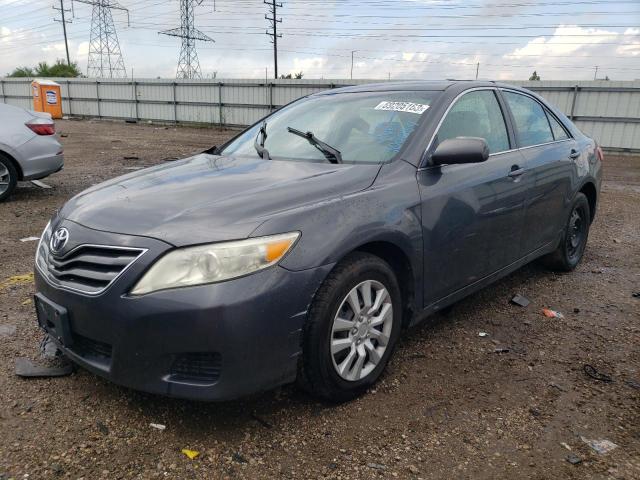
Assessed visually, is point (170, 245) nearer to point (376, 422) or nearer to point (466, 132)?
point (376, 422)

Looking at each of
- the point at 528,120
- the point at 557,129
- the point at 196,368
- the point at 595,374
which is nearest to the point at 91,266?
the point at 196,368

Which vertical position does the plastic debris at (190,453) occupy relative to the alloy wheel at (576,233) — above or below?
below

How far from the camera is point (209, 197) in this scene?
2.51 m

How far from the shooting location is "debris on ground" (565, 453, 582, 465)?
7.48 ft

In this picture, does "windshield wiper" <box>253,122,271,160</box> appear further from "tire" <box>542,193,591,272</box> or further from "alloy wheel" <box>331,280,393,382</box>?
"tire" <box>542,193,591,272</box>

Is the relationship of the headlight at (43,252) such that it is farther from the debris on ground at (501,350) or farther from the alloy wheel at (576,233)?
the alloy wheel at (576,233)

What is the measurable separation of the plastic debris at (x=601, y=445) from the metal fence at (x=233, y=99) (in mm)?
16722

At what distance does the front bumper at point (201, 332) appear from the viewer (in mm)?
2107

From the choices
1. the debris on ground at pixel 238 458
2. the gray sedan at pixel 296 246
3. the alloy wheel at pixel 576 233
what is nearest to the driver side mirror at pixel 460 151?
the gray sedan at pixel 296 246

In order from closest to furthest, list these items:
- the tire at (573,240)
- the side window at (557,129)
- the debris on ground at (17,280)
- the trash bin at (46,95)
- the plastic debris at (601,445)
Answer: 1. the plastic debris at (601,445)
2. the debris on ground at (17,280)
3. the side window at (557,129)
4. the tire at (573,240)
5. the trash bin at (46,95)

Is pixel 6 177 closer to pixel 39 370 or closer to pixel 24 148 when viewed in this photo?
pixel 24 148

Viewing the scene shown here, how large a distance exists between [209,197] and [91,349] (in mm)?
875

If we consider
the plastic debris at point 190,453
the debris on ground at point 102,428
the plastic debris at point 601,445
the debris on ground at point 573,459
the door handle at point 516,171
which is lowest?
the debris on ground at point 102,428

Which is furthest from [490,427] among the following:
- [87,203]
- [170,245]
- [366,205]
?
[87,203]
